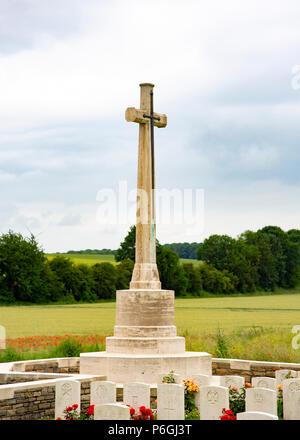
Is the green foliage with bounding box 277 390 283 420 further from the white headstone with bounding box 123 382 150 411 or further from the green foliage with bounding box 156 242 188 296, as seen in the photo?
the green foliage with bounding box 156 242 188 296

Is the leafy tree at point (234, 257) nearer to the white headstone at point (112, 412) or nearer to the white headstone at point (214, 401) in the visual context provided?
the white headstone at point (214, 401)

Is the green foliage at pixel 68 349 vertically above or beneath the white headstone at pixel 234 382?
above

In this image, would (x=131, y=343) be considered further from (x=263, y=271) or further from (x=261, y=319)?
(x=263, y=271)

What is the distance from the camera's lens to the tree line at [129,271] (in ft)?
140

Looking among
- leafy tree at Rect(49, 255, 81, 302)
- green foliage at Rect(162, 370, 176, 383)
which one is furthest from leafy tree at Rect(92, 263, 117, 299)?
green foliage at Rect(162, 370, 176, 383)

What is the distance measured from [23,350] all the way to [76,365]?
2.98 metres

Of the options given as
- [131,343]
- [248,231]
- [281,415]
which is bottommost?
[281,415]

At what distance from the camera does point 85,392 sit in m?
13.3

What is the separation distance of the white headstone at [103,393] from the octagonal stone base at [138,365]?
213 cm

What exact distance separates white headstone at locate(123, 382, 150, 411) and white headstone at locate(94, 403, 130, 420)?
1702 millimetres

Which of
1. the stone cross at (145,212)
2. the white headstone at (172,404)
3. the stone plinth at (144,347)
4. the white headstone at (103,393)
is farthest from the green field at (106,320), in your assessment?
the white headstone at (172,404)

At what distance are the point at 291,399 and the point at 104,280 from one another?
32.6 m

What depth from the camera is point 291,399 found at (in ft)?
40.7
